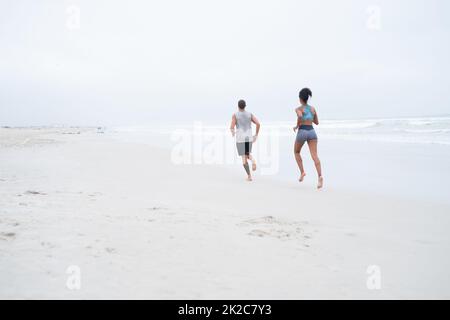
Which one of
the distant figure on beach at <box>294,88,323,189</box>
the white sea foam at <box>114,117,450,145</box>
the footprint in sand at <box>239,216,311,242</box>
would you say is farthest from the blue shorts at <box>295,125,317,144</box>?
the white sea foam at <box>114,117,450,145</box>

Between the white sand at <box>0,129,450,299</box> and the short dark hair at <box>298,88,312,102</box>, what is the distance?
232 cm

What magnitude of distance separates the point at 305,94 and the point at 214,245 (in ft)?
15.4

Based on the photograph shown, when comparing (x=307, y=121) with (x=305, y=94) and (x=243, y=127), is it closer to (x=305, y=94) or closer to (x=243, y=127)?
(x=305, y=94)

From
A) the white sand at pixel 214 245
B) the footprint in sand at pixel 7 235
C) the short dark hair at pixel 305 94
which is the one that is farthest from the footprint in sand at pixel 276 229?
the short dark hair at pixel 305 94

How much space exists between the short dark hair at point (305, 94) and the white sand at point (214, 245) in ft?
7.61

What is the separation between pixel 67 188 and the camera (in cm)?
552

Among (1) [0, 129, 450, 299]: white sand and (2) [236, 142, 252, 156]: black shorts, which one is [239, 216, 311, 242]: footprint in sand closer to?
(1) [0, 129, 450, 299]: white sand

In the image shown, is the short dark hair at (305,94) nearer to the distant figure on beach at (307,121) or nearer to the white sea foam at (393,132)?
the distant figure on beach at (307,121)

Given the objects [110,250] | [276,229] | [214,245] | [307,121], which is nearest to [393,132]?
[307,121]

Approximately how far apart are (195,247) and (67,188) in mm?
3453

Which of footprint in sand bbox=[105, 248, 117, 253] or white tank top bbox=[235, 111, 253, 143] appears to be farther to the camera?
white tank top bbox=[235, 111, 253, 143]

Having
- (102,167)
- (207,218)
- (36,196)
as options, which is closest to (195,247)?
(207,218)

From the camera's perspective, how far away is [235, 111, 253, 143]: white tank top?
8.03 meters

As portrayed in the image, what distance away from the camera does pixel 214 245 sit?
3.04 metres
